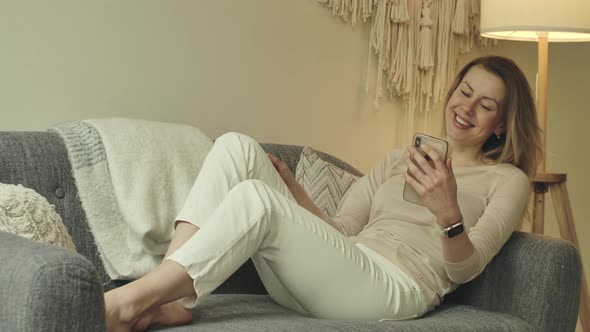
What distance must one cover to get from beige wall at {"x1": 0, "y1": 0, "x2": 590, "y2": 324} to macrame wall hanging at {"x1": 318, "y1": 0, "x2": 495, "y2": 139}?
0.19 feet

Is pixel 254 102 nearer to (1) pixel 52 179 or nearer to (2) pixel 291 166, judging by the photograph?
(2) pixel 291 166

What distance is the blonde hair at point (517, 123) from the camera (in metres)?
2.11

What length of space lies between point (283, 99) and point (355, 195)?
59 cm

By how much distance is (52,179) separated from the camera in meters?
1.98

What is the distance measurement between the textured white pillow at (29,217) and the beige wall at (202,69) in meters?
0.47

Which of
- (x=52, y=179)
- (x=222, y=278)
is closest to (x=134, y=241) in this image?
(x=52, y=179)

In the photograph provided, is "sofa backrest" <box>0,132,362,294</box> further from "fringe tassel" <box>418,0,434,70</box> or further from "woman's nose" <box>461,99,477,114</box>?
"fringe tassel" <box>418,0,434,70</box>

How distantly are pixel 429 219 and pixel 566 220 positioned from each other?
86cm

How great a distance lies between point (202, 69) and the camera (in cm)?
251

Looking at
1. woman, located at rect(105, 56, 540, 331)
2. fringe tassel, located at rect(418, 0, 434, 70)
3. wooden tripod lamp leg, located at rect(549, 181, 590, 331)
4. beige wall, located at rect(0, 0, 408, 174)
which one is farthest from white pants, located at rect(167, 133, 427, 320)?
fringe tassel, located at rect(418, 0, 434, 70)

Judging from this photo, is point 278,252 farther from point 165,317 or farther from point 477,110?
point 477,110

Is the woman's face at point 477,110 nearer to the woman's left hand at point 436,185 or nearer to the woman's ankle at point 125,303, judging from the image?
the woman's left hand at point 436,185

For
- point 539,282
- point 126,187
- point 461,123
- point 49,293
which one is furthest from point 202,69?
point 49,293

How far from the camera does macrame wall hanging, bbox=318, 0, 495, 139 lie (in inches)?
117
